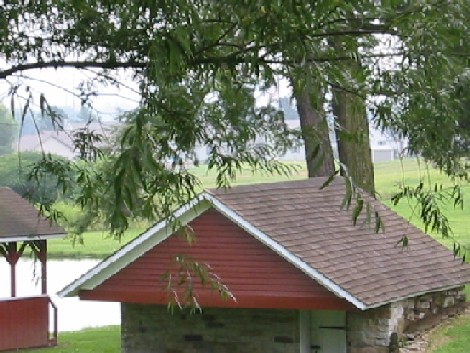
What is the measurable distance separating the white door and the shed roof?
37.9 inches

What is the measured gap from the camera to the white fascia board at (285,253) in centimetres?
1703

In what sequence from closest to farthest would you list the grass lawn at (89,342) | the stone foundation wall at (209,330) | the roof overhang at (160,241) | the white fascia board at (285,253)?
the white fascia board at (285,253), the roof overhang at (160,241), the stone foundation wall at (209,330), the grass lawn at (89,342)

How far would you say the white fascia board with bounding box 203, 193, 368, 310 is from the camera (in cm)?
1703

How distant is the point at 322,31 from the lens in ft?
27.8

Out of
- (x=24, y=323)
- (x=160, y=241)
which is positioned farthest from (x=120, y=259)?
(x=24, y=323)

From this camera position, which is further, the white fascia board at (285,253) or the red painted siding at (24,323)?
the red painted siding at (24,323)

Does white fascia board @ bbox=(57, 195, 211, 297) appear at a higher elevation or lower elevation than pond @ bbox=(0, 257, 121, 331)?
higher

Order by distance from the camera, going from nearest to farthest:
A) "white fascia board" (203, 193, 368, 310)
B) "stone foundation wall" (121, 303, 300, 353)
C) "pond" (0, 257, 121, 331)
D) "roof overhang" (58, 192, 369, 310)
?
"white fascia board" (203, 193, 368, 310) < "roof overhang" (58, 192, 369, 310) < "stone foundation wall" (121, 303, 300, 353) < "pond" (0, 257, 121, 331)

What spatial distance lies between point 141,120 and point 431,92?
347cm

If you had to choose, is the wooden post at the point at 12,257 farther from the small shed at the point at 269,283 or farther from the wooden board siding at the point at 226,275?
the wooden board siding at the point at 226,275

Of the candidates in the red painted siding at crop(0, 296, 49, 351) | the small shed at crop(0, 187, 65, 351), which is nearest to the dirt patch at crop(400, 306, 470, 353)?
the small shed at crop(0, 187, 65, 351)

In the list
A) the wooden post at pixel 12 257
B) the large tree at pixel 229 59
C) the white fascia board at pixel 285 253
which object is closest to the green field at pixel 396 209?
the wooden post at pixel 12 257

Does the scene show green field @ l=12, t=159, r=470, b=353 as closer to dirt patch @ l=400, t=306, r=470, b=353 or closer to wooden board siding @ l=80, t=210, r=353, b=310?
dirt patch @ l=400, t=306, r=470, b=353

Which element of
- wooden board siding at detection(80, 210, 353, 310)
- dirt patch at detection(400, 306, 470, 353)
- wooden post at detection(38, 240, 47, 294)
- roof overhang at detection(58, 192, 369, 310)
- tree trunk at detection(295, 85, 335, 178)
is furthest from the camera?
wooden post at detection(38, 240, 47, 294)
